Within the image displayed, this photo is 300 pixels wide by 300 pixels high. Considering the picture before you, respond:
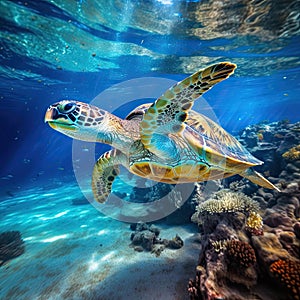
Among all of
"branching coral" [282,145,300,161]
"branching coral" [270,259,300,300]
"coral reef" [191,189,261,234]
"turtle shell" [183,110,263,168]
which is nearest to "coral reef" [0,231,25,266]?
"coral reef" [191,189,261,234]

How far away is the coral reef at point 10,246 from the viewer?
584 centimetres

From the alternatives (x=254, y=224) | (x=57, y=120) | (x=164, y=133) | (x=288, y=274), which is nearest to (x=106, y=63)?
(x=57, y=120)

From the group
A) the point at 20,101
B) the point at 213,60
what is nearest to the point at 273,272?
the point at 213,60

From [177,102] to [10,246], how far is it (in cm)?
777

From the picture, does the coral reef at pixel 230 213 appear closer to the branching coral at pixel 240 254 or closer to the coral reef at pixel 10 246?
the branching coral at pixel 240 254

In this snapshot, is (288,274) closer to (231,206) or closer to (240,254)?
(240,254)

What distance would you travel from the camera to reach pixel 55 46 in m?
10.9

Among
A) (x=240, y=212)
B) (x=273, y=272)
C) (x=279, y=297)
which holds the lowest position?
(x=279, y=297)

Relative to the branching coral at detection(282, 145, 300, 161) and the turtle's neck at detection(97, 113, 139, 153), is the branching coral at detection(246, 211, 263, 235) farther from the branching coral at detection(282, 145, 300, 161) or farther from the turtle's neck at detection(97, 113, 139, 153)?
the branching coral at detection(282, 145, 300, 161)

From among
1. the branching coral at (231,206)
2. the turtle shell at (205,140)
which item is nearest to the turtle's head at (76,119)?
the turtle shell at (205,140)

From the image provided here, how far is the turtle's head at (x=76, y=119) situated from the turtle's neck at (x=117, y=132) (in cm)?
5

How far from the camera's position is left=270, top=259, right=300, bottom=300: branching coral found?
2.07 metres

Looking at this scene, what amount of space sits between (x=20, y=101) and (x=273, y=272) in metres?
27.4

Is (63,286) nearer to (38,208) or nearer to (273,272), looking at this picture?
(273,272)
